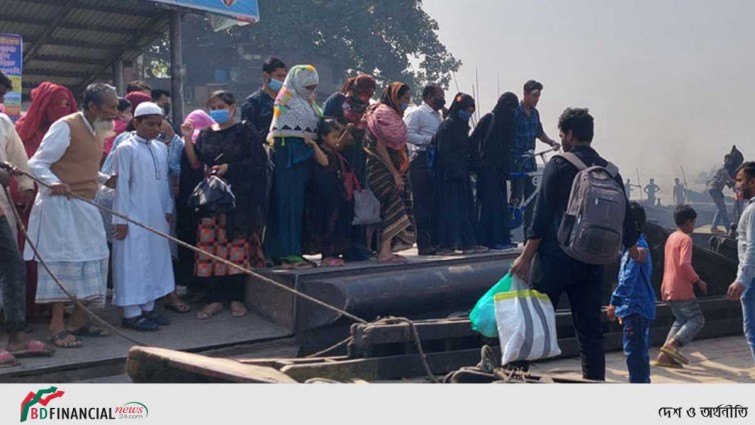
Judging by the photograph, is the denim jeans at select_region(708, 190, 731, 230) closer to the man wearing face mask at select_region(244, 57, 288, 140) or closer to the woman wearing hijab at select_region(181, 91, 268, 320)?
the man wearing face mask at select_region(244, 57, 288, 140)

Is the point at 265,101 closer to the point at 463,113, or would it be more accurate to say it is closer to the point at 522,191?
the point at 463,113

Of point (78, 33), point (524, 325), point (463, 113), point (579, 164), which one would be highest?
point (78, 33)

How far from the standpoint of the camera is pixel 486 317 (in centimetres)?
541

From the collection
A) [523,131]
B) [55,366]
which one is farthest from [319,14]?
[55,366]

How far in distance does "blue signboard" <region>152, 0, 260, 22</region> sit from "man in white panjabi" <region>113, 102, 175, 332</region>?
424 cm

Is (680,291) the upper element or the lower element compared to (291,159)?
lower

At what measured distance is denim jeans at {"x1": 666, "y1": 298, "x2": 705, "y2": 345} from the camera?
7.42 meters

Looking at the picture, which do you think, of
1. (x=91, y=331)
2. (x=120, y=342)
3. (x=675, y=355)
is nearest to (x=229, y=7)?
(x=91, y=331)

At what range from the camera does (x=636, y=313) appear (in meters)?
5.98

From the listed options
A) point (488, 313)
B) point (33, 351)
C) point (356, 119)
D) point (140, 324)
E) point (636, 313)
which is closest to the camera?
point (488, 313)

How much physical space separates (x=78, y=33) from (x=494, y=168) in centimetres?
613

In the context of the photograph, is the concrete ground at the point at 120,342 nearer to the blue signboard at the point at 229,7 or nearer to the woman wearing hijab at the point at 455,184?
the woman wearing hijab at the point at 455,184

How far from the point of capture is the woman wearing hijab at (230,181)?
6.84 m
